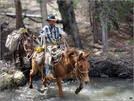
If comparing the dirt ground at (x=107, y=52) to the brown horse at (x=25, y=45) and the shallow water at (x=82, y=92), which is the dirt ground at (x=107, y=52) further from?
the brown horse at (x=25, y=45)

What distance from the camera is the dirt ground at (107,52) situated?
10.3 metres

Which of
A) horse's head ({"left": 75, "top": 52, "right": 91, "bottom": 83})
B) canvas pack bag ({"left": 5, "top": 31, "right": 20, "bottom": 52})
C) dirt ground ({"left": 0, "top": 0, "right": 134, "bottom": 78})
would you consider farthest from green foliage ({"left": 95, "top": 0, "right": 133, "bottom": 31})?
horse's head ({"left": 75, "top": 52, "right": 91, "bottom": 83})

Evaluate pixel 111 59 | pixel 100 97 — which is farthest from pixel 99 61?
pixel 100 97

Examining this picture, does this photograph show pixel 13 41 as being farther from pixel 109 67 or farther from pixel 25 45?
pixel 109 67

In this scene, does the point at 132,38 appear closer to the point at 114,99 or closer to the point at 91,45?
the point at 91,45

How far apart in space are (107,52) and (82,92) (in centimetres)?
562

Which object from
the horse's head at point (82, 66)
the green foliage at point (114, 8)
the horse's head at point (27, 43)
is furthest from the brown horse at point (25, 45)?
the green foliage at point (114, 8)

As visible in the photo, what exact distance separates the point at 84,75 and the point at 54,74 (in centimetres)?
146

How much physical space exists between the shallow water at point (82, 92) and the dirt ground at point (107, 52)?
0.97 meters

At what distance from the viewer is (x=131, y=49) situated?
13.0 metres

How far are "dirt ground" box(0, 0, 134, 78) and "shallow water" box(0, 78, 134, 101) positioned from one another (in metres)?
0.97

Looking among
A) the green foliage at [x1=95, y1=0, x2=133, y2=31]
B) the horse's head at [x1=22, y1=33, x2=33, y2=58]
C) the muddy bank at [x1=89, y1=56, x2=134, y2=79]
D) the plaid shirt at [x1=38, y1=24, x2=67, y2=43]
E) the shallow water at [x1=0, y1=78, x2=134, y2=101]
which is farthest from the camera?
the green foliage at [x1=95, y1=0, x2=133, y2=31]

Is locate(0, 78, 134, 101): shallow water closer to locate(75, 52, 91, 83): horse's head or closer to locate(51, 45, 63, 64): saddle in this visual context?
locate(51, 45, 63, 64): saddle

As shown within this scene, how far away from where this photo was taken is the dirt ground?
1030 cm
